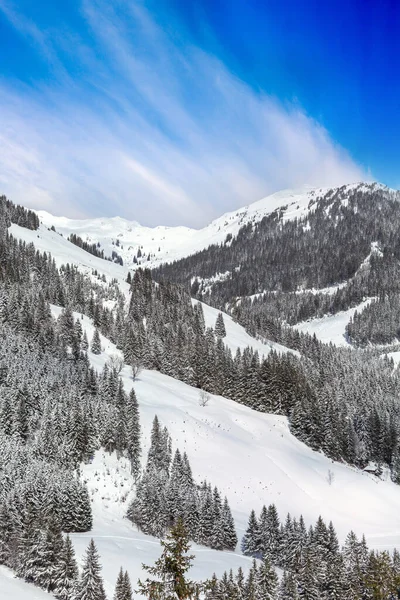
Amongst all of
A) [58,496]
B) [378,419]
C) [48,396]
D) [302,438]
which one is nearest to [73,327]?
[48,396]

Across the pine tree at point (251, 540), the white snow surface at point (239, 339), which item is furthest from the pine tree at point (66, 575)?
the white snow surface at point (239, 339)

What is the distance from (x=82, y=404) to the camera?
2168 inches

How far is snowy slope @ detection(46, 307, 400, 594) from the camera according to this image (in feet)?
136

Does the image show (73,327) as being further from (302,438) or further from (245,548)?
(245,548)

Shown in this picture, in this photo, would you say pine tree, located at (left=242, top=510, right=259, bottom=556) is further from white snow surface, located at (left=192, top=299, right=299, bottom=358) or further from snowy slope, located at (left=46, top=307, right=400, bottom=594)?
white snow surface, located at (left=192, top=299, right=299, bottom=358)

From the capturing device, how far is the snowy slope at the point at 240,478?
136 ft

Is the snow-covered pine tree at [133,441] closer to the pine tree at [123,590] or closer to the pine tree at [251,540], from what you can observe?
the pine tree at [251,540]

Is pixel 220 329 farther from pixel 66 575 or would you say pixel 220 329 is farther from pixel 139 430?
pixel 66 575

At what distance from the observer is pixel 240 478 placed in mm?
58969

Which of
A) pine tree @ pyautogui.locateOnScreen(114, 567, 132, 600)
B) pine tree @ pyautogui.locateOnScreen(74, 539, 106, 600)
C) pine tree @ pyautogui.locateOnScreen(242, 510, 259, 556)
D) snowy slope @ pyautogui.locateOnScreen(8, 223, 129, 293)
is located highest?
Result: snowy slope @ pyautogui.locateOnScreen(8, 223, 129, 293)

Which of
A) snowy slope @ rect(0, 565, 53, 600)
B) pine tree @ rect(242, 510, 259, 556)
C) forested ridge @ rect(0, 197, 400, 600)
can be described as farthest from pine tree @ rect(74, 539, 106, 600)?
pine tree @ rect(242, 510, 259, 556)

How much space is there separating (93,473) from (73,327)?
177 ft

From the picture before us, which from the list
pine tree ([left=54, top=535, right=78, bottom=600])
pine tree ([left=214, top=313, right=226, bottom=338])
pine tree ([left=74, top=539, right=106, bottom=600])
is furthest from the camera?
pine tree ([left=214, top=313, right=226, bottom=338])

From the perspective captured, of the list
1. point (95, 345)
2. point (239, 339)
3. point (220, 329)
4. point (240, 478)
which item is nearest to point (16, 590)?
point (240, 478)
